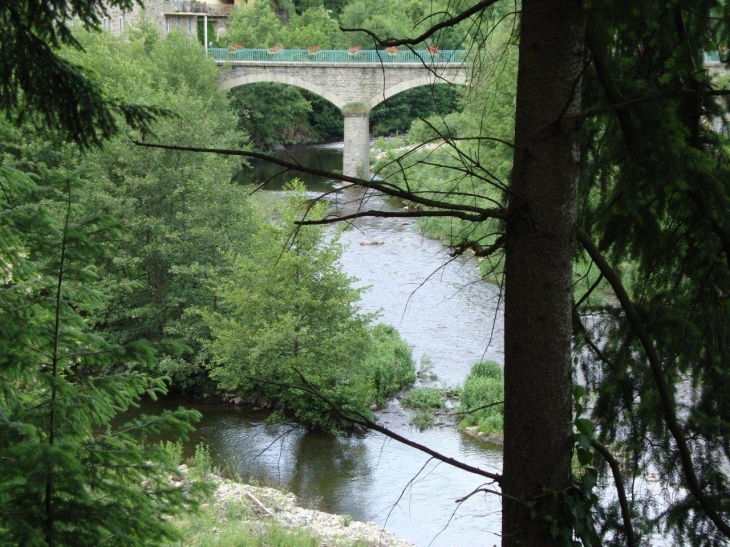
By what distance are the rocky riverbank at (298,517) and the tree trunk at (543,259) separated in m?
6.85

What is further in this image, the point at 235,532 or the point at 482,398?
the point at 482,398

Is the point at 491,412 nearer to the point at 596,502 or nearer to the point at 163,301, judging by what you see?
the point at 163,301

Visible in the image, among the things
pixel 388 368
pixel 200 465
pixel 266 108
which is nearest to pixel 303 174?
pixel 266 108

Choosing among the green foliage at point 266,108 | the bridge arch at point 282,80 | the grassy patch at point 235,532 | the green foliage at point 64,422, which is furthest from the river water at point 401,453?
the green foliage at point 266,108

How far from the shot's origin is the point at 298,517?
31.7 feet

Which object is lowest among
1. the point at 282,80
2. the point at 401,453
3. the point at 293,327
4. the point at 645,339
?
the point at 401,453

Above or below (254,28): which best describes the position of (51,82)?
below

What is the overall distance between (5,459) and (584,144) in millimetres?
2565

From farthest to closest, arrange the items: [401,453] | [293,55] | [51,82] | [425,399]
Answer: [293,55] → [425,399] → [401,453] → [51,82]

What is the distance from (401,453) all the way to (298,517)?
2.63 meters

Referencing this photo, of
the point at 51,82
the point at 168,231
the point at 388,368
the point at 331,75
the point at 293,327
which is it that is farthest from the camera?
the point at 331,75

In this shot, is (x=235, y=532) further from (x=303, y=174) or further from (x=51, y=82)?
(x=303, y=174)

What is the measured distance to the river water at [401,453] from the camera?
10008 millimetres

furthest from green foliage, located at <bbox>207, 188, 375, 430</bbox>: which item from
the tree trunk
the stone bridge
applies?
the stone bridge
